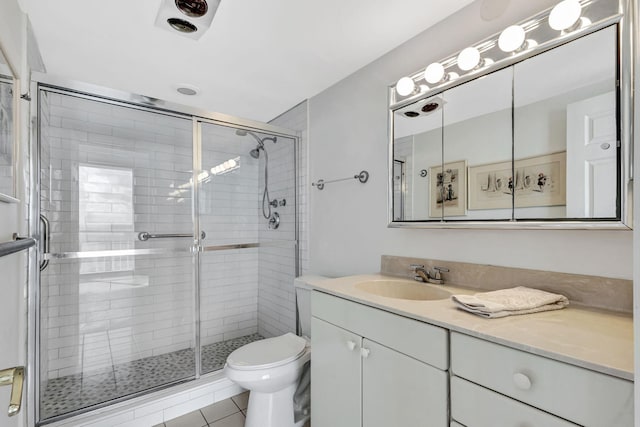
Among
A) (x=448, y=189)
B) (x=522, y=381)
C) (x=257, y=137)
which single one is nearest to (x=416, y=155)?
(x=448, y=189)

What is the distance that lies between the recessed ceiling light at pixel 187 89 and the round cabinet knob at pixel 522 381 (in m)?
2.60

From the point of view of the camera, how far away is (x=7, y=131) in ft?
3.59

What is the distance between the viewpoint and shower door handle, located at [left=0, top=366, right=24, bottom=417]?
2.02ft

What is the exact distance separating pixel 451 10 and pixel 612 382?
5.36ft

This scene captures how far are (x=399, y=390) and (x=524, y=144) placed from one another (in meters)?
1.08

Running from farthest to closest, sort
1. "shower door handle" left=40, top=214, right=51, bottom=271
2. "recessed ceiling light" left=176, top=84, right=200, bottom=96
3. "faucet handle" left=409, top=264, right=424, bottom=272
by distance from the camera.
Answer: "recessed ceiling light" left=176, top=84, right=200, bottom=96, "shower door handle" left=40, top=214, right=51, bottom=271, "faucet handle" left=409, top=264, right=424, bottom=272

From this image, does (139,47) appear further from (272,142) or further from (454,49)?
(454,49)

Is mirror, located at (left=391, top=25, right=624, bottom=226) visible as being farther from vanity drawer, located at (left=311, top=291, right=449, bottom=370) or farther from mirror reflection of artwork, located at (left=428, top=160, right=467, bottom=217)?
vanity drawer, located at (left=311, top=291, right=449, bottom=370)

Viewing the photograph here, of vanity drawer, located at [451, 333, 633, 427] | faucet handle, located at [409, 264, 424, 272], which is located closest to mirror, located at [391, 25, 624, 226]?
faucet handle, located at [409, 264, 424, 272]

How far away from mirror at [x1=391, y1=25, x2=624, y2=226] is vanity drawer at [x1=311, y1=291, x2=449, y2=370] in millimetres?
626

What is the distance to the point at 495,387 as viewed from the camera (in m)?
0.82

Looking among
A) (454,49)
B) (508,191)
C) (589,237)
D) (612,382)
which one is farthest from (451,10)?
(612,382)

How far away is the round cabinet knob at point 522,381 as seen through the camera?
752 millimetres

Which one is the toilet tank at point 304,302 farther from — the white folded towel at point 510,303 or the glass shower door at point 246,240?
the white folded towel at point 510,303
